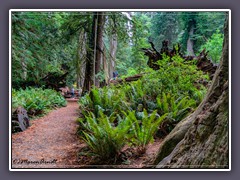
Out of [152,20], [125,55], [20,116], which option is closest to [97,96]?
[125,55]

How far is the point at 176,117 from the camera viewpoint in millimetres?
3867

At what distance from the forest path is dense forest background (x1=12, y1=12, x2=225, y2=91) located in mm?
834

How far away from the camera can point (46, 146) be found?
3354 mm

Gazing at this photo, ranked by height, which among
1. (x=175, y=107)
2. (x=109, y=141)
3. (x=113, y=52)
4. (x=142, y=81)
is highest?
(x=113, y=52)

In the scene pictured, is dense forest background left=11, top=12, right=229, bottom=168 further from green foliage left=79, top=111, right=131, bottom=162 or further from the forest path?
the forest path

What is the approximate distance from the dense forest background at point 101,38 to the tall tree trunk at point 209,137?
94 cm

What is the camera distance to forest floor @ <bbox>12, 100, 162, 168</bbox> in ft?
9.37

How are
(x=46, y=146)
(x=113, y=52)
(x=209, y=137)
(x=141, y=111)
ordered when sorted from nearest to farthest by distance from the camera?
(x=209, y=137) < (x=46, y=146) < (x=141, y=111) < (x=113, y=52)

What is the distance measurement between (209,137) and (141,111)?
→ 84.1 inches

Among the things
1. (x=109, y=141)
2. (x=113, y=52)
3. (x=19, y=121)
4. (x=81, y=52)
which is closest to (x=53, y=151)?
(x=109, y=141)

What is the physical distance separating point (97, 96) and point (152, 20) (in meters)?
2.09

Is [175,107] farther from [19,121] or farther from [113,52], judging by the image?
[19,121]

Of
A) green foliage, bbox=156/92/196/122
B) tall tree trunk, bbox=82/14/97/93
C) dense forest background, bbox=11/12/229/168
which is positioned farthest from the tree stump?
tall tree trunk, bbox=82/14/97/93
